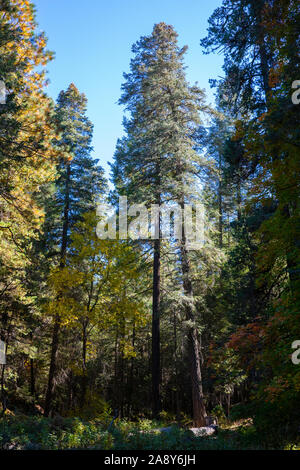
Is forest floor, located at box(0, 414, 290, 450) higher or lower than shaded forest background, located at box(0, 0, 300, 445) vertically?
lower

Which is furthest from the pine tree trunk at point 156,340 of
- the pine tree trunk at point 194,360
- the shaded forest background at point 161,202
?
the pine tree trunk at point 194,360

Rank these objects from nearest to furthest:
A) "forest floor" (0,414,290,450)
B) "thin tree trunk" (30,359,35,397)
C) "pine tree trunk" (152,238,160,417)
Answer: "forest floor" (0,414,290,450) → "pine tree trunk" (152,238,160,417) → "thin tree trunk" (30,359,35,397)

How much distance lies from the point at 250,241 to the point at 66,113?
13.1m

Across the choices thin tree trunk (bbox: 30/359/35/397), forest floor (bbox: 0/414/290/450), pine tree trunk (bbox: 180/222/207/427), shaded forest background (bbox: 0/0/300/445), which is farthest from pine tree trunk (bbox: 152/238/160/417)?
thin tree trunk (bbox: 30/359/35/397)

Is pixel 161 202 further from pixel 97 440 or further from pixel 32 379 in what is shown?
pixel 32 379

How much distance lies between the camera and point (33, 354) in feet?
50.2

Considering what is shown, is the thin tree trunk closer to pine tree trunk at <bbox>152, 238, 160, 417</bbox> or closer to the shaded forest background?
the shaded forest background

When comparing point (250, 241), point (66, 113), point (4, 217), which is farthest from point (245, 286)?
point (66, 113)

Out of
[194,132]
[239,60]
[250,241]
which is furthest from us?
→ [194,132]

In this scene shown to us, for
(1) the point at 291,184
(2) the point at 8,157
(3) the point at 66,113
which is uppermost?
(3) the point at 66,113

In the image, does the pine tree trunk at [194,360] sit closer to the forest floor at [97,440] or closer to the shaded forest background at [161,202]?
the shaded forest background at [161,202]

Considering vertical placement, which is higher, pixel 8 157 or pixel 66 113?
pixel 66 113
